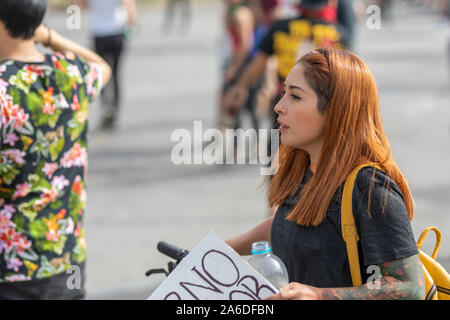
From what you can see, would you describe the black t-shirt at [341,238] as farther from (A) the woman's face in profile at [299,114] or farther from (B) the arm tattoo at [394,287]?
(A) the woman's face in profile at [299,114]

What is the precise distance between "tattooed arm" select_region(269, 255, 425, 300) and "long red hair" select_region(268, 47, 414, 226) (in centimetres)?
22

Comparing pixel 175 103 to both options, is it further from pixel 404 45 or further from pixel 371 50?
pixel 404 45

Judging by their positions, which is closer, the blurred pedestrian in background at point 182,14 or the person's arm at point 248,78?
the person's arm at point 248,78

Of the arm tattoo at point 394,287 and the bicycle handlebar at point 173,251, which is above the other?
the arm tattoo at point 394,287

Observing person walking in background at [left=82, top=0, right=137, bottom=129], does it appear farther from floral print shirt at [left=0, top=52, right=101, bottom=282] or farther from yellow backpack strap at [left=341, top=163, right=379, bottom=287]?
yellow backpack strap at [left=341, top=163, right=379, bottom=287]

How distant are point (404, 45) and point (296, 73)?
1719 centimetres

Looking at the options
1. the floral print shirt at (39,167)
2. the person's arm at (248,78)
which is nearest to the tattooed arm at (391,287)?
the floral print shirt at (39,167)

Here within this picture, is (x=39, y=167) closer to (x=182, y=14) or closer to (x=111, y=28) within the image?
(x=111, y=28)

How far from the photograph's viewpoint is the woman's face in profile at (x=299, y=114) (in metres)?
2.29

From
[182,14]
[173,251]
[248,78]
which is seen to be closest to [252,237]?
[173,251]

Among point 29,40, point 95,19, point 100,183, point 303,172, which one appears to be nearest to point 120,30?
point 95,19

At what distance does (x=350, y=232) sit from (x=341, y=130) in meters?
0.30
